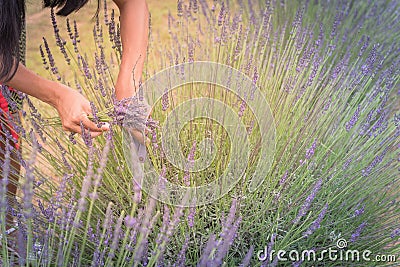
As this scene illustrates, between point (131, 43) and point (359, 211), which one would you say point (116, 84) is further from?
point (359, 211)

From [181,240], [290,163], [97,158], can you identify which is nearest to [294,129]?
[290,163]

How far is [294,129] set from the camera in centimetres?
184

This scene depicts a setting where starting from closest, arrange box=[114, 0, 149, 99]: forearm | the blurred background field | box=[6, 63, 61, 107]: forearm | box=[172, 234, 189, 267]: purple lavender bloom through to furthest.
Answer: box=[172, 234, 189, 267]: purple lavender bloom
box=[6, 63, 61, 107]: forearm
box=[114, 0, 149, 99]: forearm
the blurred background field

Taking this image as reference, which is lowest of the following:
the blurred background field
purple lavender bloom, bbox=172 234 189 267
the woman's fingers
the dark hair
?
purple lavender bloom, bbox=172 234 189 267

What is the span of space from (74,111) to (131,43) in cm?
41

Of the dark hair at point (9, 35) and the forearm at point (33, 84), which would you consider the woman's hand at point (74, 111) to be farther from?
the dark hair at point (9, 35)

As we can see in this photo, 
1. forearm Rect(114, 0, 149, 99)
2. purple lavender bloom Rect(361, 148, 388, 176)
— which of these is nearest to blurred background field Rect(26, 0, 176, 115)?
forearm Rect(114, 0, 149, 99)

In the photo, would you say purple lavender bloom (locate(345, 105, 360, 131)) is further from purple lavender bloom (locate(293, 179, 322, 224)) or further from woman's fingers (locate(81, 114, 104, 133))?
woman's fingers (locate(81, 114, 104, 133))

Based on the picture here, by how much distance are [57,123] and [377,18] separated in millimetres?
2308

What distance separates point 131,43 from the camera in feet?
5.73

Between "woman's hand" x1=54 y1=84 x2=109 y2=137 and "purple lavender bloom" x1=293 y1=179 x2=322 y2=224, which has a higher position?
"woman's hand" x1=54 y1=84 x2=109 y2=137

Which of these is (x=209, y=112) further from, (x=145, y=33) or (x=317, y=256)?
(x=317, y=256)

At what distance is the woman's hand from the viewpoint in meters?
1.46

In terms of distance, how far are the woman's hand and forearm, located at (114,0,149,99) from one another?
8.5 inches
